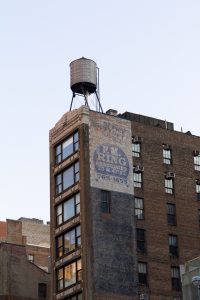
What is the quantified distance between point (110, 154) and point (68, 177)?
18.3 ft

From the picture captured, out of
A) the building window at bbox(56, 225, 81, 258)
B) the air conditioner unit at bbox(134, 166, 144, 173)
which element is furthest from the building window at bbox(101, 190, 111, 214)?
the air conditioner unit at bbox(134, 166, 144, 173)

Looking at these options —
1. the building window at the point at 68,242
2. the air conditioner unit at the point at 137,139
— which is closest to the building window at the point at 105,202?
the building window at the point at 68,242

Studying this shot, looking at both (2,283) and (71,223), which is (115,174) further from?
(2,283)

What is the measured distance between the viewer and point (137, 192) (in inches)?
3642

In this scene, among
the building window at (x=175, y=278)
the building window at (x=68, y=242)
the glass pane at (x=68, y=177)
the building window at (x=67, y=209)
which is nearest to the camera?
the building window at (x=68, y=242)

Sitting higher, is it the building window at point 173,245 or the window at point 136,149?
the window at point 136,149

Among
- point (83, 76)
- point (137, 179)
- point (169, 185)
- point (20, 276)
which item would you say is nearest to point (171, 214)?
point (169, 185)

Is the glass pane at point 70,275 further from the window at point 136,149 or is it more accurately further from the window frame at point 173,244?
the window at point 136,149

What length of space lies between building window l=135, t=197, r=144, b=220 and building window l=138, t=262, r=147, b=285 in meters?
5.50

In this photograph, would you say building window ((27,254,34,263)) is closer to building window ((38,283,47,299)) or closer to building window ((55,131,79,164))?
building window ((38,283,47,299))

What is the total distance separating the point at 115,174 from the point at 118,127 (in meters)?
6.29

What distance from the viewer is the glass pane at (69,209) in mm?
89688

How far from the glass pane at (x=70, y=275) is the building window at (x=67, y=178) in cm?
947

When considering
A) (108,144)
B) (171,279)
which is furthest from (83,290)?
(108,144)
